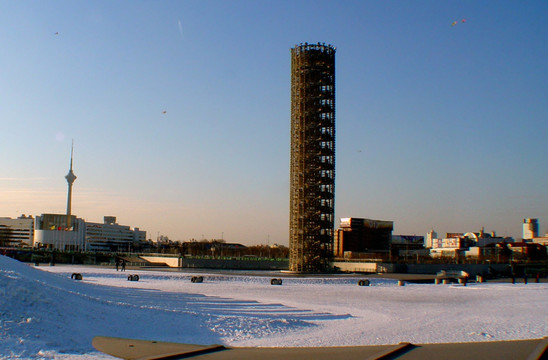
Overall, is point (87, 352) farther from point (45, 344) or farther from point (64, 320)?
point (64, 320)

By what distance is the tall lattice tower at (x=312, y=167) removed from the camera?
220ft

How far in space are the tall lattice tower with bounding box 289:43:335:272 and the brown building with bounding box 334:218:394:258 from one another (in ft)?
239

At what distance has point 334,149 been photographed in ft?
222

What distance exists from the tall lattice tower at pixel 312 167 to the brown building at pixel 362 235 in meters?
72.9

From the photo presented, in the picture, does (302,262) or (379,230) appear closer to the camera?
(302,262)

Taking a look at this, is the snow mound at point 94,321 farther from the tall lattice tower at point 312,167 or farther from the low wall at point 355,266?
the low wall at point 355,266

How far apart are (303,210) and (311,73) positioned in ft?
54.0

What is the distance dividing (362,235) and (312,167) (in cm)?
8137

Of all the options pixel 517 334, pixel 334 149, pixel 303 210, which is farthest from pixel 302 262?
pixel 517 334

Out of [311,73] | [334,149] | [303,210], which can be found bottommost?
[303,210]

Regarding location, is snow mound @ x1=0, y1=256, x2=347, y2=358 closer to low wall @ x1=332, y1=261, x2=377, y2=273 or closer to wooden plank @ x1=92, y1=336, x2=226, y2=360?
wooden plank @ x1=92, y1=336, x2=226, y2=360

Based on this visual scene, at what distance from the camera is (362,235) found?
5704 inches

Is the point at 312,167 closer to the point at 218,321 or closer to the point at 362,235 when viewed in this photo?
the point at 218,321

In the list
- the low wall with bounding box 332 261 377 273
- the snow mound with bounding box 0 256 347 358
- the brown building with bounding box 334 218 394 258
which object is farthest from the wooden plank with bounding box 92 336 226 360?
the brown building with bounding box 334 218 394 258
